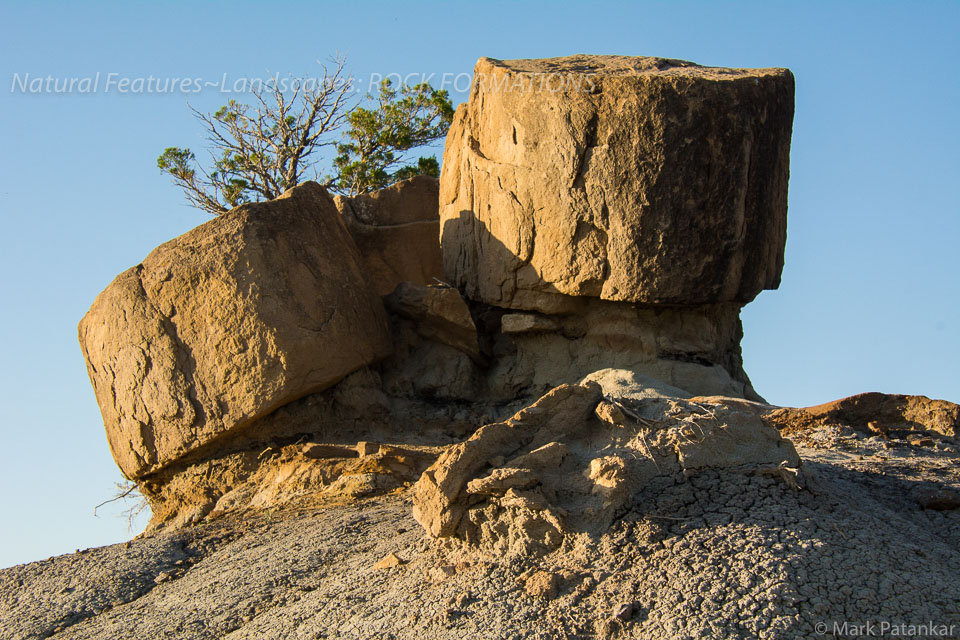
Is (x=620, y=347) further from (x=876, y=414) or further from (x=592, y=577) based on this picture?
(x=592, y=577)

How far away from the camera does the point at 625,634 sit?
4.07 meters

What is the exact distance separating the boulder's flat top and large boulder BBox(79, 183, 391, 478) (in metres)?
2.00

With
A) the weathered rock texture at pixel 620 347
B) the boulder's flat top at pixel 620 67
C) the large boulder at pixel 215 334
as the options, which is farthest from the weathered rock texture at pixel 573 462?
the boulder's flat top at pixel 620 67

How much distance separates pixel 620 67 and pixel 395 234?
8.89ft

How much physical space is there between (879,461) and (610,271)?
2212 mm

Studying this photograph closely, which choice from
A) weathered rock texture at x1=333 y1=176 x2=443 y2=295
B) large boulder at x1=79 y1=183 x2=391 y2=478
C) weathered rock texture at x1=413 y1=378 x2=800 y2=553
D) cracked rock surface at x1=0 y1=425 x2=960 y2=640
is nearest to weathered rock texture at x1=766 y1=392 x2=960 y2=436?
cracked rock surface at x1=0 y1=425 x2=960 y2=640

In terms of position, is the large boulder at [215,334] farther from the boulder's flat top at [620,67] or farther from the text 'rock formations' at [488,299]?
the boulder's flat top at [620,67]

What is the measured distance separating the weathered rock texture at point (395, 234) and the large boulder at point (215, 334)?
1.93 meters

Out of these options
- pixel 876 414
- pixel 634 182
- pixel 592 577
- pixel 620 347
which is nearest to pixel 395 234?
pixel 620 347

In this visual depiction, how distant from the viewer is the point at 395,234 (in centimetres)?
975

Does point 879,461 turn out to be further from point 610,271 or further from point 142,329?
point 142,329

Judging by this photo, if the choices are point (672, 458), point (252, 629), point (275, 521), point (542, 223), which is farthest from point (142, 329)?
point (672, 458)

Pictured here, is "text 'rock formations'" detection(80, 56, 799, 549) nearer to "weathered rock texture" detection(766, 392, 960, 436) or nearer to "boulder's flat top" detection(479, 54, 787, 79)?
"boulder's flat top" detection(479, 54, 787, 79)

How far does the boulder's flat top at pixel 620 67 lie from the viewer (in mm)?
7734
